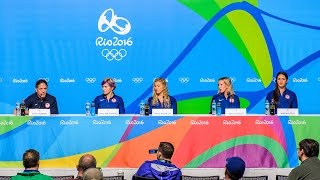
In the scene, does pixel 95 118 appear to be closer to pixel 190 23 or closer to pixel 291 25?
pixel 190 23

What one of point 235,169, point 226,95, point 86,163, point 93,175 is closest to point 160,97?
point 226,95

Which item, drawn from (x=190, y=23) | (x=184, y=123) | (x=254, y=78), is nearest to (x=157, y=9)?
(x=190, y=23)

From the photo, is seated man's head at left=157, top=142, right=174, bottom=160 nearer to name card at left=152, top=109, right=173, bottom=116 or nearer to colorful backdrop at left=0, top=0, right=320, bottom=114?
name card at left=152, top=109, right=173, bottom=116

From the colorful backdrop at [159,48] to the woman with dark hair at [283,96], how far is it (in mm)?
1118

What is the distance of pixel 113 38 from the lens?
28.2 ft

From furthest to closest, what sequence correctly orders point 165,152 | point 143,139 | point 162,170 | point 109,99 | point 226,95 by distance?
point 109,99 < point 226,95 < point 143,139 < point 165,152 < point 162,170

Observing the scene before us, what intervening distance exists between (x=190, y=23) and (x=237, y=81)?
109 centimetres

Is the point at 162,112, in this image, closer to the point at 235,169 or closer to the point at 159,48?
the point at 159,48

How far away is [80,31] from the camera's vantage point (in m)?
8.60

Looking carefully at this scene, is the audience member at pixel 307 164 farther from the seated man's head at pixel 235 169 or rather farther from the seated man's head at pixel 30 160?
the seated man's head at pixel 30 160

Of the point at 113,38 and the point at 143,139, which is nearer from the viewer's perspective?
the point at 143,139

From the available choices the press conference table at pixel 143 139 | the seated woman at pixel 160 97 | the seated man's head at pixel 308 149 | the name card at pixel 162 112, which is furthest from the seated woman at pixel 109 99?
the seated man's head at pixel 308 149

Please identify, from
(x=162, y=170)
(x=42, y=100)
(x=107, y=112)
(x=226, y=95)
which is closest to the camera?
(x=162, y=170)

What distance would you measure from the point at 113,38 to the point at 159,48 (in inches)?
26.9
